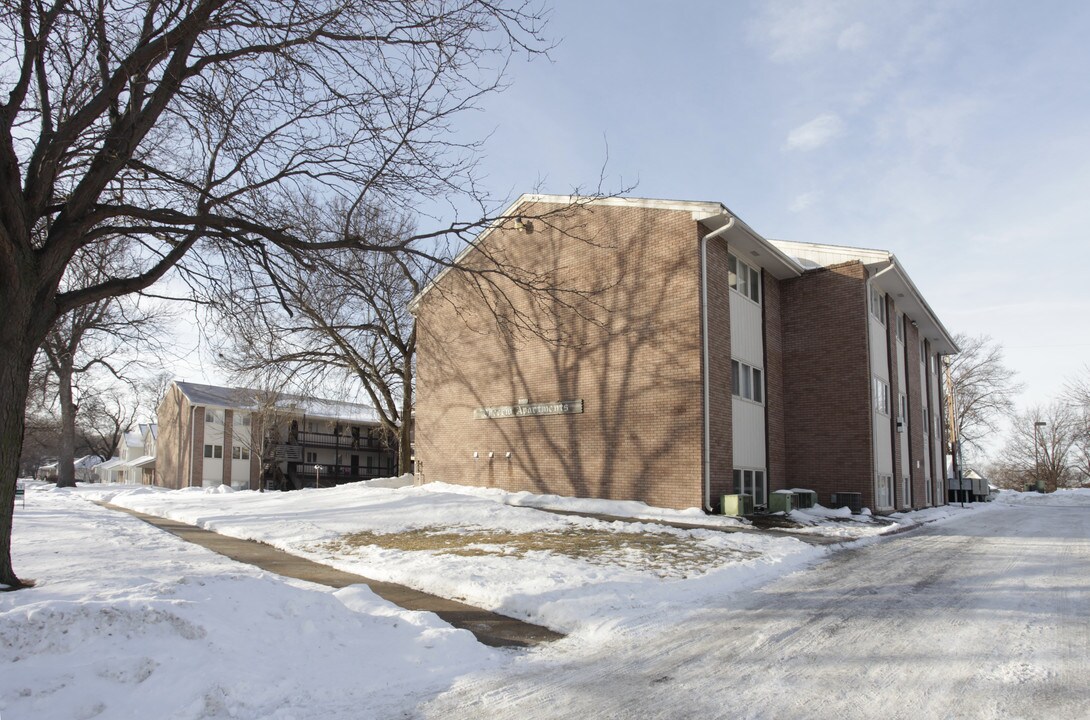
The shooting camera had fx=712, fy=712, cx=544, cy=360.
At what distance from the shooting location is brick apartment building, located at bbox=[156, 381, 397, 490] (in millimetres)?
49469

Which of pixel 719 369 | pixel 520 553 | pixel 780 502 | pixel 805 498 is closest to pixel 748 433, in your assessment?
pixel 780 502

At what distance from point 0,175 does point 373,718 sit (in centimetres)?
627

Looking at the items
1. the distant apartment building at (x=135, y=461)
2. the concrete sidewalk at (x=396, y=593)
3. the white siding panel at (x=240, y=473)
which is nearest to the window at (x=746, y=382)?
the concrete sidewalk at (x=396, y=593)

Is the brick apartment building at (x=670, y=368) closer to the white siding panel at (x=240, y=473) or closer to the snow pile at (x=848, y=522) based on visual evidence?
the snow pile at (x=848, y=522)

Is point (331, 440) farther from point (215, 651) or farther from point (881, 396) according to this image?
point (215, 651)

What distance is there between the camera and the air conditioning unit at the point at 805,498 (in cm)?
1948

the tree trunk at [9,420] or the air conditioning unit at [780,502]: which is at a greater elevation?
the tree trunk at [9,420]

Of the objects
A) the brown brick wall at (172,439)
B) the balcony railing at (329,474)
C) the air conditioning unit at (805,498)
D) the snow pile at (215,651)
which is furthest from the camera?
the balcony railing at (329,474)

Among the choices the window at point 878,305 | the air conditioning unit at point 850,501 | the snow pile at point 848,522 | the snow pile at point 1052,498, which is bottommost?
the snow pile at point 1052,498

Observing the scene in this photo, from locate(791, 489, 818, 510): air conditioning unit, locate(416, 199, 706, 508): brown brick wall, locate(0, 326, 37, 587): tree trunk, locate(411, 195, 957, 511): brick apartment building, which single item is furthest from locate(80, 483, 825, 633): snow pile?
locate(791, 489, 818, 510): air conditioning unit

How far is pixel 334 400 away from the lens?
103 feet

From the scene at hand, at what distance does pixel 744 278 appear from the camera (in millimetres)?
20578

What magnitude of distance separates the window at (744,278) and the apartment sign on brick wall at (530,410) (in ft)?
17.9

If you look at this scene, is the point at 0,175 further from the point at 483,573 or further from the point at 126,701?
the point at 483,573
